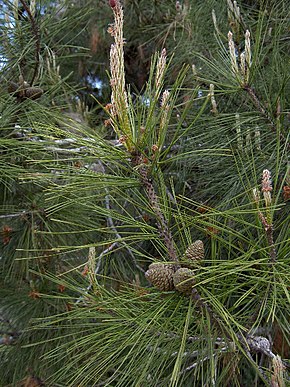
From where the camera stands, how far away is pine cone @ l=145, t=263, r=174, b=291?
2.30ft

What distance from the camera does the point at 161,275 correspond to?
0.70 meters

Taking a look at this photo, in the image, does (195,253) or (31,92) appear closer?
(195,253)

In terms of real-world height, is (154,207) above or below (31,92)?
below

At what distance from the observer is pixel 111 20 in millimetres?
2561

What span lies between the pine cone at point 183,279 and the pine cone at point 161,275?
13 mm

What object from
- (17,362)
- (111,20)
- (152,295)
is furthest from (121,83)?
(111,20)

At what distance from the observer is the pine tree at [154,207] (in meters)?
0.70

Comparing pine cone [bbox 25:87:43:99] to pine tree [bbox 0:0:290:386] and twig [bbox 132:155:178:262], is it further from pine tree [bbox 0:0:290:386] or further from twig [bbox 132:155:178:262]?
twig [bbox 132:155:178:262]

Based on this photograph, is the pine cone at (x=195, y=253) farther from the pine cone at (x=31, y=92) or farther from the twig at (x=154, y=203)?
the pine cone at (x=31, y=92)

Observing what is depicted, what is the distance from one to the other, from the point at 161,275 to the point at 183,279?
0.03 meters

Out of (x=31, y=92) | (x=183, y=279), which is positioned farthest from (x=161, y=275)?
(x=31, y=92)

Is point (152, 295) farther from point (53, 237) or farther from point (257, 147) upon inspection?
point (53, 237)

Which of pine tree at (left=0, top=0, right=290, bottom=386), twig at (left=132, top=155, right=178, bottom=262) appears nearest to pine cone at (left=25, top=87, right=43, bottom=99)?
pine tree at (left=0, top=0, right=290, bottom=386)

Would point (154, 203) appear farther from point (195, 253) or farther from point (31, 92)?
point (31, 92)
